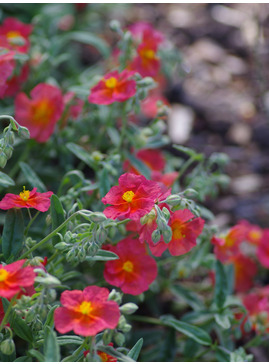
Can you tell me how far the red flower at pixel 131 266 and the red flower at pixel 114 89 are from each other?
53 cm

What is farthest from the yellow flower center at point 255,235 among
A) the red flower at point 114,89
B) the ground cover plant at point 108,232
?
the red flower at point 114,89

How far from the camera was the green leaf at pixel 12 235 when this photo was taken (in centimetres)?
160

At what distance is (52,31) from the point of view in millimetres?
3002

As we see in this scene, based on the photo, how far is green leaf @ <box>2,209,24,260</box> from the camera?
1.60 m

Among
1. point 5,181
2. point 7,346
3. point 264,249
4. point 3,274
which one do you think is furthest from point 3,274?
point 264,249

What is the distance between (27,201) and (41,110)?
2.44 feet

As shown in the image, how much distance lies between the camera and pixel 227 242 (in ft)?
6.50

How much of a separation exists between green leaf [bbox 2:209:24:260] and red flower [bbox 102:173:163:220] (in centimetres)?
31

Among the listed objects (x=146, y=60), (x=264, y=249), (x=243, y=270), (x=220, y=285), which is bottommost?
(x=243, y=270)

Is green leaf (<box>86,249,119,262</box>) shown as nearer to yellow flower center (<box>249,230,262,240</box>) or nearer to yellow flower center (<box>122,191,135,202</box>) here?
yellow flower center (<box>122,191,135,202</box>)

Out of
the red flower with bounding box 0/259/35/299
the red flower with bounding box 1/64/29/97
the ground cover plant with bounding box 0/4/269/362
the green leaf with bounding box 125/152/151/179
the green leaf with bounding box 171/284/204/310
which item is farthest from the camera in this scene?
the red flower with bounding box 1/64/29/97

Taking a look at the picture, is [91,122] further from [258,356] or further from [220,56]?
[220,56]

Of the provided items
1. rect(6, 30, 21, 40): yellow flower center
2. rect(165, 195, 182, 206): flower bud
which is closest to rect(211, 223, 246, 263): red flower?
rect(165, 195, 182, 206): flower bud

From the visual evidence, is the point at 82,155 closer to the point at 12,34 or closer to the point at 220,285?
the point at 220,285
